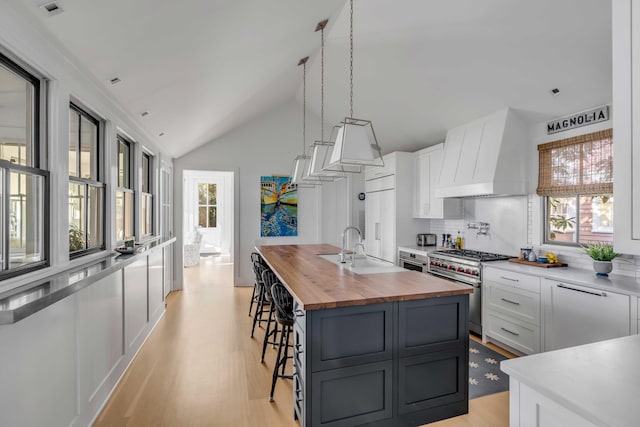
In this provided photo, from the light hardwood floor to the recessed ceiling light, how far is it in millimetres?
2459

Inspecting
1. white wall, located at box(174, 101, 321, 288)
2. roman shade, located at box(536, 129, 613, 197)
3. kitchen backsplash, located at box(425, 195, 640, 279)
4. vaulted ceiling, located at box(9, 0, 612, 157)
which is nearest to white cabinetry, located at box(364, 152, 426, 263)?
kitchen backsplash, located at box(425, 195, 640, 279)

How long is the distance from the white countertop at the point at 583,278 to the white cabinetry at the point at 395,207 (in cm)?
186

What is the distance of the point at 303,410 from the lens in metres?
1.93

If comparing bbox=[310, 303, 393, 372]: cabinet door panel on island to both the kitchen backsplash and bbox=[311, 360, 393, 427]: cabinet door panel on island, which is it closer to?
bbox=[311, 360, 393, 427]: cabinet door panel on island

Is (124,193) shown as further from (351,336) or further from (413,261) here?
(413,261)

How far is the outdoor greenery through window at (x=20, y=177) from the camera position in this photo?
4.95 ft

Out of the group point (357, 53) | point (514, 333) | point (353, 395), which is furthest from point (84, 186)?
point (514, 333)

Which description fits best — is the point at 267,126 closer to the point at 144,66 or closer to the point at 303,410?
the point at 144,66

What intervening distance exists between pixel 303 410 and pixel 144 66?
2561mm

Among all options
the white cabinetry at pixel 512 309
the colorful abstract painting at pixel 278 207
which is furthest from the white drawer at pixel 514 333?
the colorful abstract painting at pixel 278 207

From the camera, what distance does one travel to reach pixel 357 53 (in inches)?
155

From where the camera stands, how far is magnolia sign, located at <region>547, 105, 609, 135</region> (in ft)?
9.52

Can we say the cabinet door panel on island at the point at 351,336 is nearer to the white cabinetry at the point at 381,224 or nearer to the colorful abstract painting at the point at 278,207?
the white cabinetry at the point at 381,224

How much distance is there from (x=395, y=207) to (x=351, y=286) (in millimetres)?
3086
